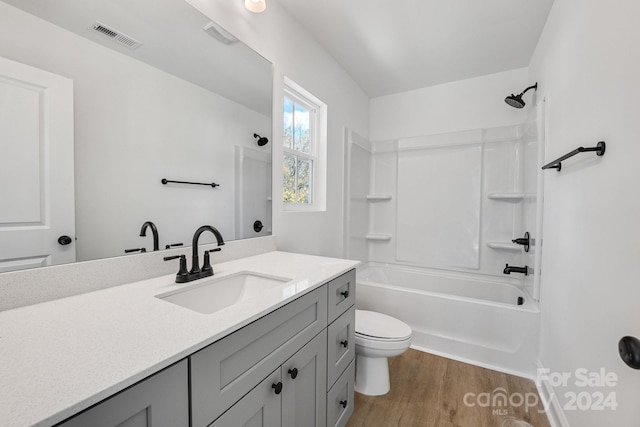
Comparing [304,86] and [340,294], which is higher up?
[304,86]

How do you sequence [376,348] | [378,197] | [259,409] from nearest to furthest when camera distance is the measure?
[259,409] → [376,348] → [378,197]

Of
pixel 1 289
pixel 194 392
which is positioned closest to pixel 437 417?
pixel 194 392

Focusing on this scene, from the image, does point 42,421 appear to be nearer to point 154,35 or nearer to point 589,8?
point 154,35

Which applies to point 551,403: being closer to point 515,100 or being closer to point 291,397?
point 291,397

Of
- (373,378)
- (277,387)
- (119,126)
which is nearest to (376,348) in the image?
(373,378)

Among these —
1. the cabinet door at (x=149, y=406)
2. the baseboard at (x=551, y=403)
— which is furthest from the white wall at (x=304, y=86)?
the baseboard at (x=551, y=403)

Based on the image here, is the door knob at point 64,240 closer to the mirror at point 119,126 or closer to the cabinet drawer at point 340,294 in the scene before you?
the mirror at point 119,126

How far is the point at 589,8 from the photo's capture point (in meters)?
1.17

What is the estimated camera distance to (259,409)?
31.0 inches

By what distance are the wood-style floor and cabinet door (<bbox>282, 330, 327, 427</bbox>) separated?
52cm

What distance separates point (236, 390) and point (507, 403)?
1.77 metres

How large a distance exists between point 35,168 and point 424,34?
244 cm

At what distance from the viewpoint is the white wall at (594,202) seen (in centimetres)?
84

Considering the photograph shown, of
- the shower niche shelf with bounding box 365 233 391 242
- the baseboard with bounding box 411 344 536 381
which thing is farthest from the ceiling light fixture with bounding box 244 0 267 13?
the baseboard with bounding box 411 344 536 381
